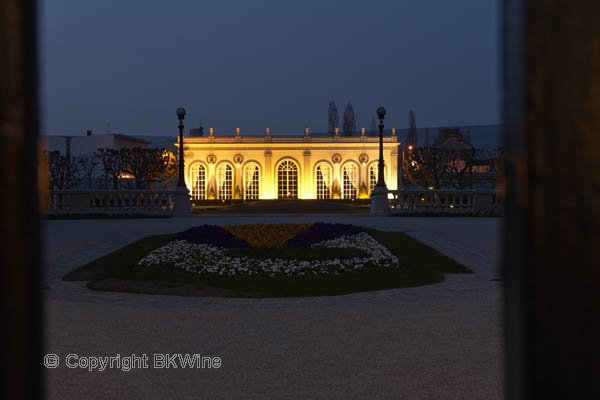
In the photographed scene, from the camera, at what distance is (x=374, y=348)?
15.3ft

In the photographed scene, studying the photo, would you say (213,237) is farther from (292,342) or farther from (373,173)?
(373,173)

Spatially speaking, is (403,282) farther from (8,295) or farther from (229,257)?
(8,295)

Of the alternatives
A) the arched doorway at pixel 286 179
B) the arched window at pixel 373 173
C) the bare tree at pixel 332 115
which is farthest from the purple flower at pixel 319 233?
the bare tree at pixel 332 115

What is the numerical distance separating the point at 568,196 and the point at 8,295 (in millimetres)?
648

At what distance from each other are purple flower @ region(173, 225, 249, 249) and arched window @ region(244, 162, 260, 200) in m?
34.3

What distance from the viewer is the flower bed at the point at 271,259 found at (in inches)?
359

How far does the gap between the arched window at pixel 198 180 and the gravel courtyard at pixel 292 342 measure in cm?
4011

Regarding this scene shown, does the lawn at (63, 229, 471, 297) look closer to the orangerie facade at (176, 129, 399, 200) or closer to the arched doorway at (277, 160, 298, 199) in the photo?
the orangerie facade at (176, 129, 399, 200)

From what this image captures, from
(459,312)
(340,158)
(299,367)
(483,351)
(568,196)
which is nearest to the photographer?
(568,196)

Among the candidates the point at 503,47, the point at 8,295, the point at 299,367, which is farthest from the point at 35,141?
the point at 299,367

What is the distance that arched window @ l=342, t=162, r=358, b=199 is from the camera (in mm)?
47500

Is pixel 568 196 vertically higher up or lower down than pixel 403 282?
higher up

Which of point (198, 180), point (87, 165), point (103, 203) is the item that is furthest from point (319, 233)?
point (87, 165)

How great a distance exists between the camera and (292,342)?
484cm
